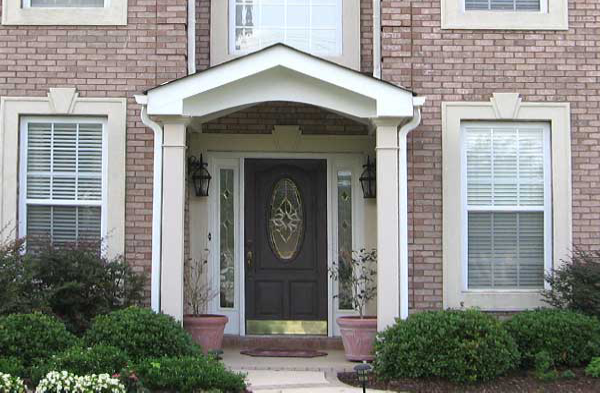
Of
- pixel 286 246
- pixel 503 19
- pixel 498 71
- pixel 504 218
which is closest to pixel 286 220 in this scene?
pixel 286 246

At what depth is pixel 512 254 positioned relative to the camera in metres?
10.2

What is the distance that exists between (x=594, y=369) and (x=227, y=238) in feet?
15.4

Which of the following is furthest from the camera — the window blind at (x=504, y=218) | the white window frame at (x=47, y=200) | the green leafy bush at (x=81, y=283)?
the window blind at (x=504, y=218)

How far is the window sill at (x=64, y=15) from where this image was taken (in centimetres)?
1015

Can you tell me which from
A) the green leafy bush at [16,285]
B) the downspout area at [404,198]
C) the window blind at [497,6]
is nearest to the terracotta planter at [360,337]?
the downspout area at [404,198]

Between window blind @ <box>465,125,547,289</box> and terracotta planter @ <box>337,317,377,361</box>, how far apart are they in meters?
1.37

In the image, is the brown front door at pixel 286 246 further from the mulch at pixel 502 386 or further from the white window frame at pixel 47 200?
the mulch at pixel 502 386

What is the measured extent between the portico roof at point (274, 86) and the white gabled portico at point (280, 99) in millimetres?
10

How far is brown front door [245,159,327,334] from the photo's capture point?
1110cm

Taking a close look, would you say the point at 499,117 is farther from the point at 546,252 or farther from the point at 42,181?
the point at 42,181

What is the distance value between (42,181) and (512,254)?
17.9 ft

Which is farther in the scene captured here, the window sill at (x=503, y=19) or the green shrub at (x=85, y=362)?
the window sill at (x=503, y=19)

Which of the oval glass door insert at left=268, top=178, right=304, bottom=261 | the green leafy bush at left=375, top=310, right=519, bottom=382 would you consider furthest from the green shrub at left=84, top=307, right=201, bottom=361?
the oval glass door insert at left=268, top=178, right=304, bottom=261

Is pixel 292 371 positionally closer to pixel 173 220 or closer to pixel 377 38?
pixel 173 220
